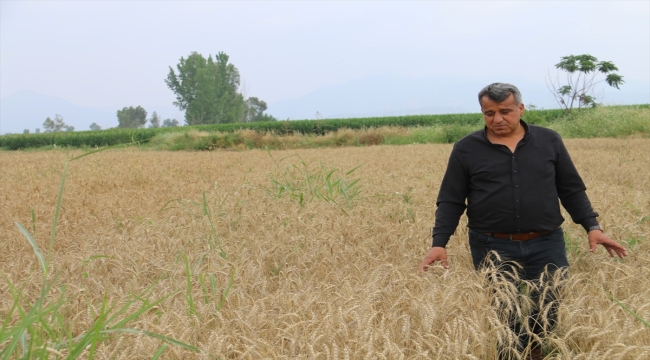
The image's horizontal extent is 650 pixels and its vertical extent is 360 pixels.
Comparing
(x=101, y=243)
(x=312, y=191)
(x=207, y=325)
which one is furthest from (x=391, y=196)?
(x=207, y=325)

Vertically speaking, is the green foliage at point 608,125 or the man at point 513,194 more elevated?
the man at point 513,194

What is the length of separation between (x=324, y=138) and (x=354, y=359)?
893 inches

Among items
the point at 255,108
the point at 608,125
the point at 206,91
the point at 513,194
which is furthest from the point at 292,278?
the point at 255,108

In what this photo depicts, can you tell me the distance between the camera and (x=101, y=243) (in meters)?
4.43

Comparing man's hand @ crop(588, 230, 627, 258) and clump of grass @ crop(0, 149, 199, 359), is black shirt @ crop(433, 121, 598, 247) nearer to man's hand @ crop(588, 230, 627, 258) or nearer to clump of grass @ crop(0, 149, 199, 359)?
man's hand @ crop(588, 230, 627, 258)

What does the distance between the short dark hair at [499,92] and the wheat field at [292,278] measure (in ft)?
2.85

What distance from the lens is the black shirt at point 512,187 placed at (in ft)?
9.95

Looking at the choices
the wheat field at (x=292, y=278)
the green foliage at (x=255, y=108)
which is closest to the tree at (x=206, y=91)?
the green foliage at (x=255, y=108)

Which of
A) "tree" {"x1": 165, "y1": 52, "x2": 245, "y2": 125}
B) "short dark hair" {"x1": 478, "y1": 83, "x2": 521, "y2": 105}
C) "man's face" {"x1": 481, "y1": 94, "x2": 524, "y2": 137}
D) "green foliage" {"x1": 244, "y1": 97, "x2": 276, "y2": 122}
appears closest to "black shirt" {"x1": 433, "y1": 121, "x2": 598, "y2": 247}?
"man's face" {"x1": 481, "y1": 94, "x2": 524, "y2": 137}

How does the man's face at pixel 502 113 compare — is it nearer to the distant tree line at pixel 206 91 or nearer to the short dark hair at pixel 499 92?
the short dark hair at pixel 499 92

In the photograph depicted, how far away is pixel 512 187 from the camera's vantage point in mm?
3047

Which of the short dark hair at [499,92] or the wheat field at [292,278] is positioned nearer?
the wheat field at [292,278]

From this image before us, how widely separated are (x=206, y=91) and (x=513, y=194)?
7438 centimetres

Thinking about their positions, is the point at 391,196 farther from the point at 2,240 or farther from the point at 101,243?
the point at 2,240
